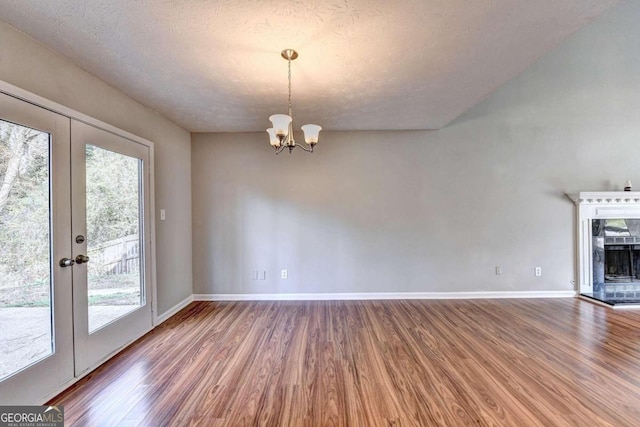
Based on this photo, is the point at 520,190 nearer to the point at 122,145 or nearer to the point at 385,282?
the point at 385,282

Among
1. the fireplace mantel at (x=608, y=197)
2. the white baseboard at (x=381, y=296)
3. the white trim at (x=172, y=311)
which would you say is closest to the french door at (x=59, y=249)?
the white trim at (x=172, y=311)

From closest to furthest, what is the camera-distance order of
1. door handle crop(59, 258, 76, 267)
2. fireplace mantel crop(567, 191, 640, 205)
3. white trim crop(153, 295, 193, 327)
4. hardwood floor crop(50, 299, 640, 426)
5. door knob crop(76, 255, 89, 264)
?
hardwood floor crop(50, 299, 640, 426) → door handle crop(59, 258, 76, 267) → door knob crop(76, 255, 89, 264) → white trim crop(153, 295, 193, 327) → fireplace mantel crop(567, 191, 640, 205)

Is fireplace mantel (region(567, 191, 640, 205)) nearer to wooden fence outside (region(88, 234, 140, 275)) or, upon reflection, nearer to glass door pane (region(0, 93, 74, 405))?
wooden fence outside (region(88, 234, 140, 275))

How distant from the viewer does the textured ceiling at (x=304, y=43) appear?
1.47 meters

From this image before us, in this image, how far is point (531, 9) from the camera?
1497 millimetres

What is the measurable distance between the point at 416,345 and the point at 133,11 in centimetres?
326

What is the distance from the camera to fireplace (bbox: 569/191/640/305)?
373 cm

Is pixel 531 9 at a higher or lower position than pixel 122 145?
higher

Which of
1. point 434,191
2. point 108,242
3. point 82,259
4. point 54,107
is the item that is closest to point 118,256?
point 108,242

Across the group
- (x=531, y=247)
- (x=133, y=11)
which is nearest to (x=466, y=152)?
(x=531, y=247)

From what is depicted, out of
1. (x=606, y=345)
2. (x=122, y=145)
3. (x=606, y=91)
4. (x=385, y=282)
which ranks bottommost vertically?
(x=606, y=345)

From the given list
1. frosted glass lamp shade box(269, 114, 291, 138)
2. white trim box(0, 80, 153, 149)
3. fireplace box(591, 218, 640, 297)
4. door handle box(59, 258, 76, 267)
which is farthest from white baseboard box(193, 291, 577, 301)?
frosted glass lamp shade box(269, 114, 291, 138)

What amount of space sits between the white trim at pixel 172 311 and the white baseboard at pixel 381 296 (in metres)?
0.15

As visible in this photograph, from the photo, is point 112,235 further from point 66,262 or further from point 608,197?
point 608,197
